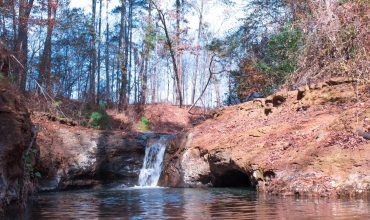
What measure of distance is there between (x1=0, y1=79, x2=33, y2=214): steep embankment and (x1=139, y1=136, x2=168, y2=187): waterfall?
8.27 meters

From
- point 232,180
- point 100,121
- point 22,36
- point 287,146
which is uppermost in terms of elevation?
point 22,36

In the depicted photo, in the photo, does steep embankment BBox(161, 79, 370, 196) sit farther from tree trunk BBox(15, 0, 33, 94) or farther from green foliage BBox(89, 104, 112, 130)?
tree trunk BBox(15, 0, 33, 94)

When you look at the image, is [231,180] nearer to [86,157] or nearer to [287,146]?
[287,146]

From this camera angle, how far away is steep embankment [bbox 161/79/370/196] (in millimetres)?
9273

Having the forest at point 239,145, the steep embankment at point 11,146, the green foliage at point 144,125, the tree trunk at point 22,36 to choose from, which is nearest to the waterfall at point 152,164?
the forest at point 239,145

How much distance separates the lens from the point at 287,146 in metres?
11.2

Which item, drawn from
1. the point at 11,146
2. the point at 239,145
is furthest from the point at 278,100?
the point at 11,146

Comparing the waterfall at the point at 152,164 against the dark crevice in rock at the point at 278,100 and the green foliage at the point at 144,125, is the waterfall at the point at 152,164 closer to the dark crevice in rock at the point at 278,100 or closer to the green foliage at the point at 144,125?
the dark crevice in rock at the point at 278,100

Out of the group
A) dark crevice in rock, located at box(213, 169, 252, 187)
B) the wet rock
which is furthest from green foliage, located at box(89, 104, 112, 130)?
dark crevice in rock, located at box(213, 169, 252, 187)

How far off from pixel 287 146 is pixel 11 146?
6.98 meters

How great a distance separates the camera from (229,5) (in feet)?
94.8

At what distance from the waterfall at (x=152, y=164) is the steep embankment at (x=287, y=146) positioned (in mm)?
479

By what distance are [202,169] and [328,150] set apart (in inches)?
213

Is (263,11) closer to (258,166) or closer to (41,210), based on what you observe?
(258,166)
